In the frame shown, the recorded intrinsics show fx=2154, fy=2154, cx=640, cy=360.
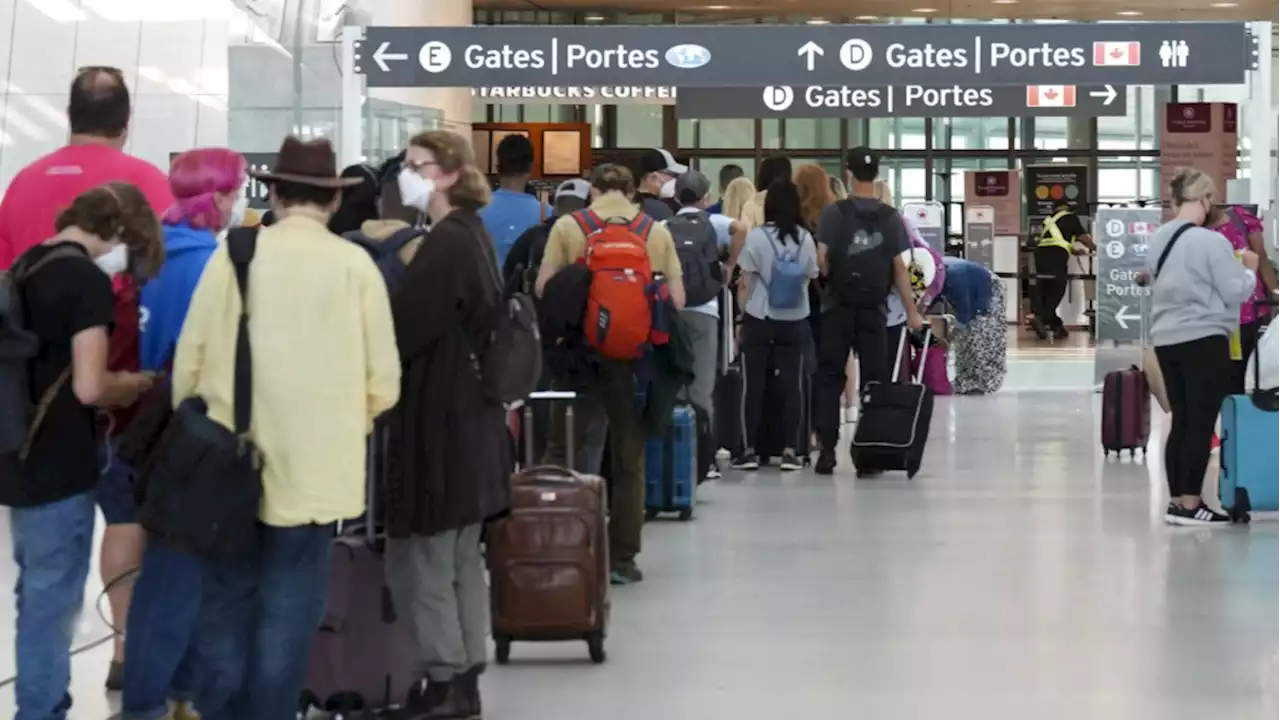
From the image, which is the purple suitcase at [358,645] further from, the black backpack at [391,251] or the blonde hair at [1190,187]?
the blonde hair at [1190,187]

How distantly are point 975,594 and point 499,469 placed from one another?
274cm

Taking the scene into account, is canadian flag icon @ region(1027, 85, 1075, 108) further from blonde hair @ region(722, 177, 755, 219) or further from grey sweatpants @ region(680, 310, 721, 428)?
grey sweatpants @ region(680, 310, 721, 428)

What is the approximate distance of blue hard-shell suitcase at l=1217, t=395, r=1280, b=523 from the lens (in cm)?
927

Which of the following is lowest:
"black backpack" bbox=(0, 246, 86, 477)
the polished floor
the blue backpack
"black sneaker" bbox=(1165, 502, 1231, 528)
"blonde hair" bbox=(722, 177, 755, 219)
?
the polished floor

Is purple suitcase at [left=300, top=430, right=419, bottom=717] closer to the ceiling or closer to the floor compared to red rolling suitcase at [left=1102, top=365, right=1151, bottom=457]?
closer to the floor

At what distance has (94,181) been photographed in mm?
5715

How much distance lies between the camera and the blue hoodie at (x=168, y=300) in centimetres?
536

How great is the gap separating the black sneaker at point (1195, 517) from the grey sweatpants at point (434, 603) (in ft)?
15.9

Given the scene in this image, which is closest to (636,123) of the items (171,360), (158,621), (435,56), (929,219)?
(929,219)

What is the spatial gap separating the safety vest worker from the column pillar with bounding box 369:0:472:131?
7.54 meters

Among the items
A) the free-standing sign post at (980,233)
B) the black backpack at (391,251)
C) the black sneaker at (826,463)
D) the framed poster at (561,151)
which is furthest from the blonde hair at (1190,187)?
the free-standing sign post at (980,233)

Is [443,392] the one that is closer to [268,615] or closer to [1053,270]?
[268,615]

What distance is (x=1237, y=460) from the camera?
940 cm

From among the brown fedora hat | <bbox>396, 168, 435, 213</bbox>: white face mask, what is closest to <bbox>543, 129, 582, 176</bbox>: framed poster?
<bbox>396, 168, 435, 213</bbox>: white face mask
